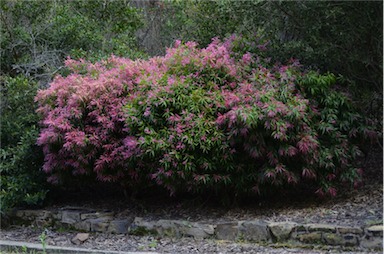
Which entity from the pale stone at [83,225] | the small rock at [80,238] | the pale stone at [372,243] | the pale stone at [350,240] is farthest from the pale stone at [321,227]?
the pale stone at [83,225]

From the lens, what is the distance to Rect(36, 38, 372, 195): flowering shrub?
6.20 metres

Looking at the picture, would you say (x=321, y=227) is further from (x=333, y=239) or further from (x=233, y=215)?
(x=233, y=215)

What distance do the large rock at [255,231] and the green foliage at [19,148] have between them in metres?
3.24

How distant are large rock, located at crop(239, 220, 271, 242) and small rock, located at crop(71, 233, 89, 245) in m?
2.16

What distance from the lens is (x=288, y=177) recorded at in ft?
20.4

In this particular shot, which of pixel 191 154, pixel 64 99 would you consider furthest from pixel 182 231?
pixel 64 99

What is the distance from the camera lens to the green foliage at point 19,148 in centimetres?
762

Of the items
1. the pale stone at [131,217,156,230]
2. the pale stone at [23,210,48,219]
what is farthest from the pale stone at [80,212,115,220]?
the pale stone at [23,210,48,219]

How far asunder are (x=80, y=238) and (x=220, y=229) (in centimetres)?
196

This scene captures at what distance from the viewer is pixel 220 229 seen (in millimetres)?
6258

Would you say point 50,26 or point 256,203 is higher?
point 50,26

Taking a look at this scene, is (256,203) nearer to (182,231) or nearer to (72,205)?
(182,231)

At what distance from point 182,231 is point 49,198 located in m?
2.85

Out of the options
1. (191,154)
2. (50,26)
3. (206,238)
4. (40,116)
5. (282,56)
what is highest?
(50,26)
